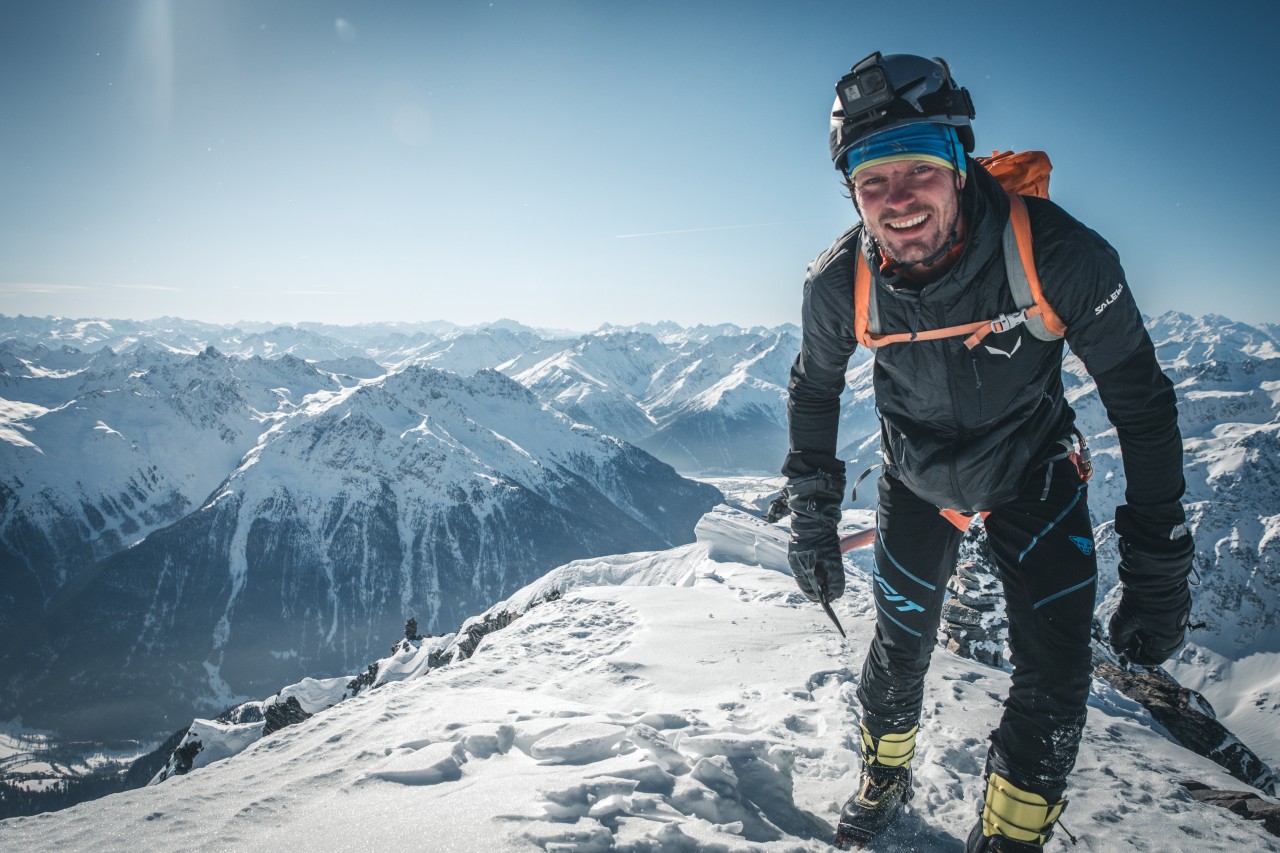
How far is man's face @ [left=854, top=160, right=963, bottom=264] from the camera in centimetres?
351

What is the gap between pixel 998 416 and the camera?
380cm

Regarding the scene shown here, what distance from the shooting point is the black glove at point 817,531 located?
4.87 metres

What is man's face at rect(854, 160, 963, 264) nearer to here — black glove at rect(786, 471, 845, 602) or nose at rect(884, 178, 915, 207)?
nose at rect(884, 178, 915, 207)

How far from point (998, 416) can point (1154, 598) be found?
151cm

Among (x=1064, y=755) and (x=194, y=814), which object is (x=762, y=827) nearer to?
(x=1064, y=755)

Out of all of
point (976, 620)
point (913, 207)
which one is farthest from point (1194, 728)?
point (913, 207)

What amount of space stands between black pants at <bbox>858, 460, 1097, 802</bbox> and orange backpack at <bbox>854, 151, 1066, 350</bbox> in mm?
993

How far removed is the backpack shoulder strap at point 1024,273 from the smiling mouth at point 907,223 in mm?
491

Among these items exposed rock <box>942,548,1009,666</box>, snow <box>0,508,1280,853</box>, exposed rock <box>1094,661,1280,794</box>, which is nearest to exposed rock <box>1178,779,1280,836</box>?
snow <box>0,508,1280,853</box>

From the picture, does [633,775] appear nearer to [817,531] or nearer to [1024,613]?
[817,531]

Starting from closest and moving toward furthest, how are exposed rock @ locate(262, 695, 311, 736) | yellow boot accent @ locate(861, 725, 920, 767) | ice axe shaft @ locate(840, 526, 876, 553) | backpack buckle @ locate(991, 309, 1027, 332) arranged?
backpack buckle @ locate(991, 309, 1027, 332) → yellow boot accent @ locate(861, 725, 920, 767) → ice axe shaft @ locate(840, 526, 876, 553) → exposed rock @ locate(262, 695, 311, 736)

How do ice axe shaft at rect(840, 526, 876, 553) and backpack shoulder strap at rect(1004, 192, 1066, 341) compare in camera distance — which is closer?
backpack shoulder strap at rect(1004, 192, 1066, 341)

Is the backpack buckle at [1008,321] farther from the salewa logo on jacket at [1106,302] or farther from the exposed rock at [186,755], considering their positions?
the exposed rock at [186,755]

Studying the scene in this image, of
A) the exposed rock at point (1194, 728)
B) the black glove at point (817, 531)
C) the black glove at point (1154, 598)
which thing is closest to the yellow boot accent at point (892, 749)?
the black glove at point (817, 531)
